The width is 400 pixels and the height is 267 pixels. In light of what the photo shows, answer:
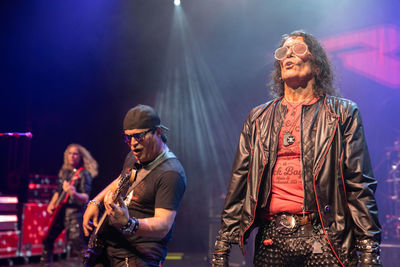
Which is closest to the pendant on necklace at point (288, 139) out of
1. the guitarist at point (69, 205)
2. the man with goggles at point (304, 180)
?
the man with goggles at point (304, 180)

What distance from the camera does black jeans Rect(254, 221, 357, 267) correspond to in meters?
2.12

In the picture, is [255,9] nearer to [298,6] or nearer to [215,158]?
[298,6]

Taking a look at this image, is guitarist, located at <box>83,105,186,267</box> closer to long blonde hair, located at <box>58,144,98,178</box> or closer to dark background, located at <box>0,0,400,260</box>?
long blonde hair, located at <box>58,144,98,178</box>

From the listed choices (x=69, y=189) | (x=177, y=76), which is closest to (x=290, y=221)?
(x=69, y=189)

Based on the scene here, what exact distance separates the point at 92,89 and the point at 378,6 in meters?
7.44

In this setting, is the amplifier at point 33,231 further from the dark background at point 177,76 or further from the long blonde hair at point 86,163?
the long blonde hair at point 86,163

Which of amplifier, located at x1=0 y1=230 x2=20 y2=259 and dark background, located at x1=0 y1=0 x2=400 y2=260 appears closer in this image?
dark background, located at x1=0 y1=0 x2=400 y2=260

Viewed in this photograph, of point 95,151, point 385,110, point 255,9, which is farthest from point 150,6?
point 385,110

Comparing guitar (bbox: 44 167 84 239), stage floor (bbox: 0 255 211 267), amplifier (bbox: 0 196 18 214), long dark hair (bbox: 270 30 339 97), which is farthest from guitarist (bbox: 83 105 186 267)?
amplifier (bbox: 0 196 18 214)

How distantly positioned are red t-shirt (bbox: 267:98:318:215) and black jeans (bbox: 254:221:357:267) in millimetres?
117

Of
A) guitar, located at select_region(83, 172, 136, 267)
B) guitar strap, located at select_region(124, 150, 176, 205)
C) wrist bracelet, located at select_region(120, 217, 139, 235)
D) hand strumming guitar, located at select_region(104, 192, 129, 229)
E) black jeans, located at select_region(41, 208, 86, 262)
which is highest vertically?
guitar strap, located at select_region(124, 150, 176, 205)

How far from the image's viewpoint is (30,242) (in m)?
9.15

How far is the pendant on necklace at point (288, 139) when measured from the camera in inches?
95.3

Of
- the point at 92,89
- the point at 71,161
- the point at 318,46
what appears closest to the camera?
the point at 318,46
